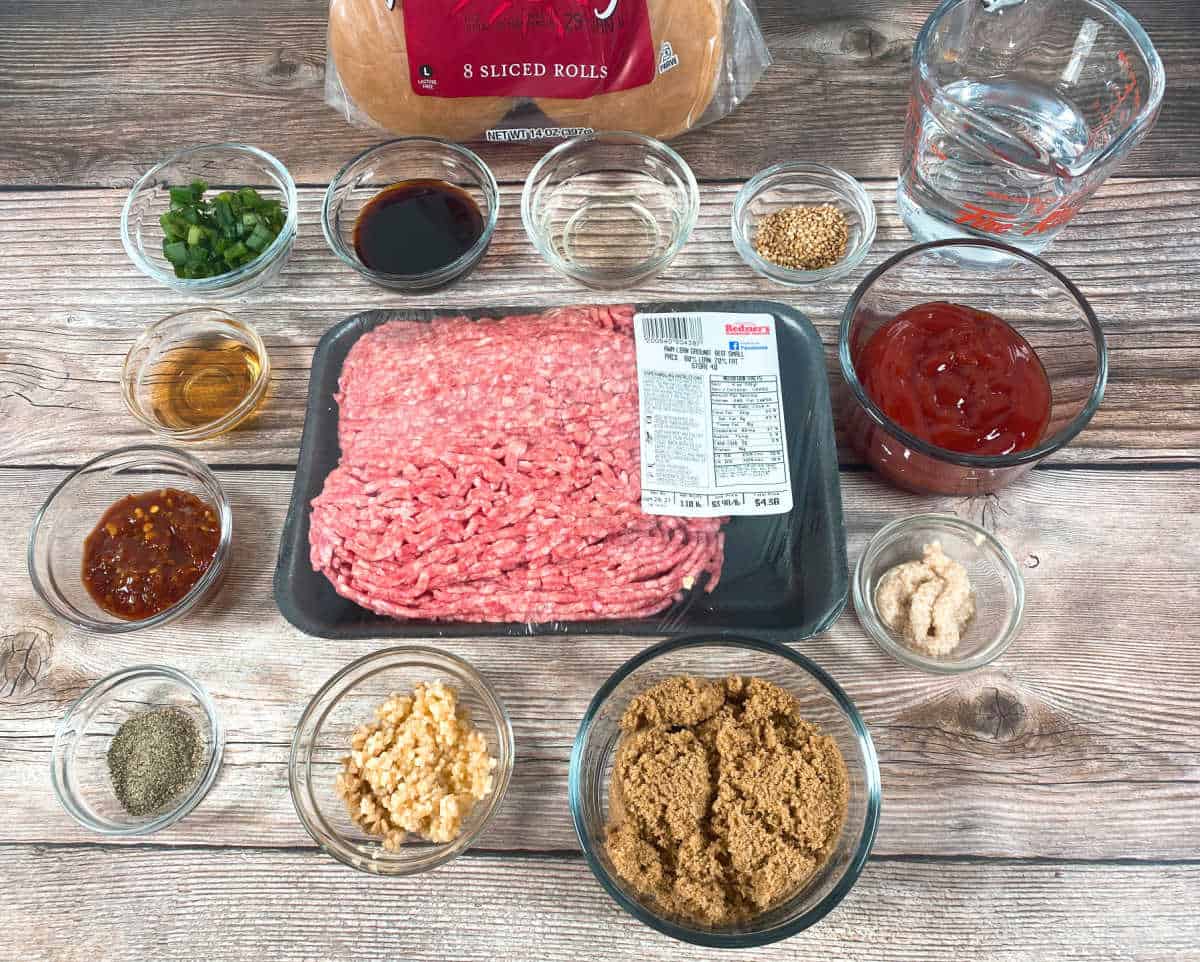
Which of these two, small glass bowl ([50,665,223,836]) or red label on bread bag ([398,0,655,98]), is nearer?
small glass bowl ([50,665,223,836])

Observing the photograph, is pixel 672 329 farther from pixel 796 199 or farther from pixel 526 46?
pixel 526 46

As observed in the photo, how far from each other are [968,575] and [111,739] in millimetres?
1292

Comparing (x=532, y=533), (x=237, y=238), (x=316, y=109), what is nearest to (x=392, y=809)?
(x=532, y=533)

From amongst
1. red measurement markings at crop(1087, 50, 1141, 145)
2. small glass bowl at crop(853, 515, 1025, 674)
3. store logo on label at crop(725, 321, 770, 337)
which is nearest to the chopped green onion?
store logo on label at crop(725, 321, 770, 337)

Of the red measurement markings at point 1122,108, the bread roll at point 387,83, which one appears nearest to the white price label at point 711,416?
the bread roll at point 387,83

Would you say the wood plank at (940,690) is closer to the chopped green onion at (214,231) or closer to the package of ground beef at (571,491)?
the package of ground beef at (571,491)

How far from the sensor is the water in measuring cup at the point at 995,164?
141 centimetres

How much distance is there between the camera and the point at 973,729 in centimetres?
127

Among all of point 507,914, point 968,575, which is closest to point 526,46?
point 968,575

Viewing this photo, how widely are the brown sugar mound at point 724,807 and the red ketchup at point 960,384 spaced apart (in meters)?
0.47

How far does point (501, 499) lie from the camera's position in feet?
4.31

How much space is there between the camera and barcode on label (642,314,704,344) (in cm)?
142

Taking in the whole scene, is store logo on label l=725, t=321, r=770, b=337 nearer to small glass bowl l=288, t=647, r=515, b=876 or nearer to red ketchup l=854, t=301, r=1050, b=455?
red ketchup l=854, t=301, r=1050, b=455

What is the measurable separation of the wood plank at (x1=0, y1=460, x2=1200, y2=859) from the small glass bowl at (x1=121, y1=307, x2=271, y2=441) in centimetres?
18
